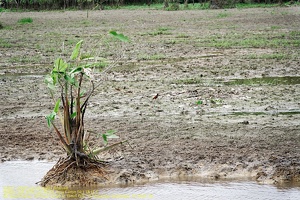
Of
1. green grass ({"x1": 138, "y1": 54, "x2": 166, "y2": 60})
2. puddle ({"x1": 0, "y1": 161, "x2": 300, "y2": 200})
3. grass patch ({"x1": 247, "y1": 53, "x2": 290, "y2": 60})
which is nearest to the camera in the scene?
puddle ({"x1": 0, "y1": 161, "x2": 300, "y2": 200})

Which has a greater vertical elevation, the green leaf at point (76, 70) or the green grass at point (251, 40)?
the green leaf at point (76, 70)

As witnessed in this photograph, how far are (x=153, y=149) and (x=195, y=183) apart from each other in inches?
41.7

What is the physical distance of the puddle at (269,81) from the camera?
1164cm

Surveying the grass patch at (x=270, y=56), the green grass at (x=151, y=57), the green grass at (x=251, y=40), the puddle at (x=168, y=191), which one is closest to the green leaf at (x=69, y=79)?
the puddle at (x=168, y=191)

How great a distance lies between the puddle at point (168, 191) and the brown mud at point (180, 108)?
0.19 m

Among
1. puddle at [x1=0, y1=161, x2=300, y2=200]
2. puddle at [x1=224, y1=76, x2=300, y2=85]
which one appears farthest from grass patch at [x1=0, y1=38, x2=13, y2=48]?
puddle at [x1=0, y1=161, x2=300, y2=200]

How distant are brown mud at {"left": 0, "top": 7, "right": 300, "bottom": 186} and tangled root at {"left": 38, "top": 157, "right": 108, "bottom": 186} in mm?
179

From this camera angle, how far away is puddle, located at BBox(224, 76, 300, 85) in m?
11.6

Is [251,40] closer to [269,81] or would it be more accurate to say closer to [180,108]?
[269,81]

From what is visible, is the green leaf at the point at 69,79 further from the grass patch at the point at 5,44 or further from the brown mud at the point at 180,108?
the grass patch at the point at 5,44

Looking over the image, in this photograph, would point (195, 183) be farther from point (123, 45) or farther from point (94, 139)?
point (123, 45)

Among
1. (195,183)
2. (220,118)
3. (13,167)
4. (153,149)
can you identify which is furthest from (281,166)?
(13,167)

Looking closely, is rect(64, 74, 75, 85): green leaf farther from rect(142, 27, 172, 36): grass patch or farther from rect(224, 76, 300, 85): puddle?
rect(142, 27, 172, 36): grass patch

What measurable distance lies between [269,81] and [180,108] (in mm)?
2970
